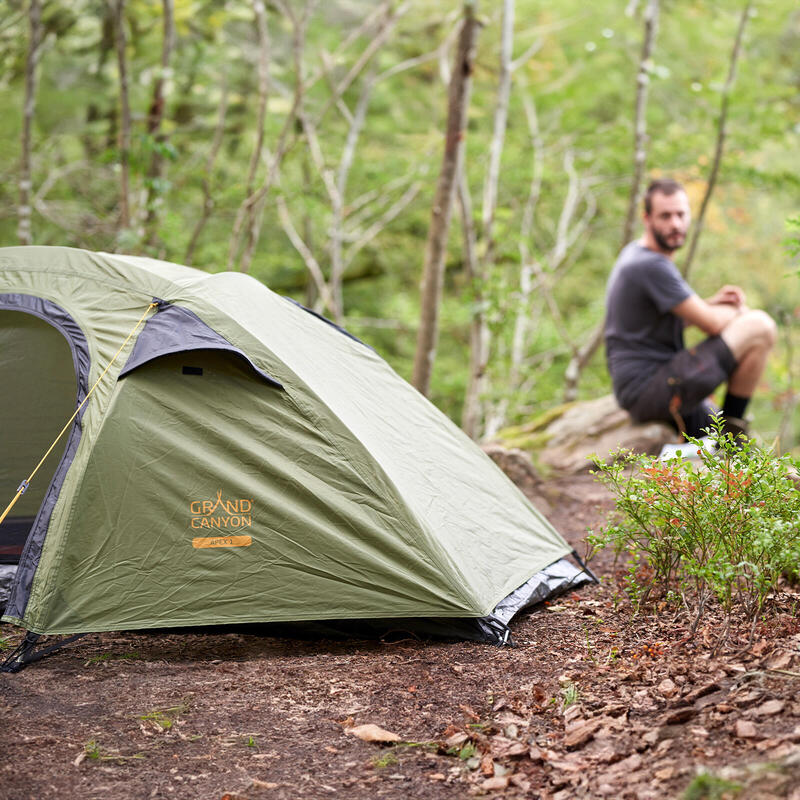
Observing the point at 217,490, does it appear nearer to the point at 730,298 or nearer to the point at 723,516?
the point at 723,516

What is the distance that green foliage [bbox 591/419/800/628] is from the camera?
296cm

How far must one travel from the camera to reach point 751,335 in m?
6.79

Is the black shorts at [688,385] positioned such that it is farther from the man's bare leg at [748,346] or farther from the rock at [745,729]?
the rock at [745,729]

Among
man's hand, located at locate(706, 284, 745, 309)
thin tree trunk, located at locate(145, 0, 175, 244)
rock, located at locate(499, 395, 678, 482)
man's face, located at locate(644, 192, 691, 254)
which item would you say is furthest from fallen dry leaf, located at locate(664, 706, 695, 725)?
thin tree trunk, located at locate(145, 0, 175, 244)

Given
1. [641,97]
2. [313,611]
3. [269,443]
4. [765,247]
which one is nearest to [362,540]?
[313,611]

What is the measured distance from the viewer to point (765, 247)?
53.0 ft

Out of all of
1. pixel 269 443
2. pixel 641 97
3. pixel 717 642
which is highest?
pixel 641 97

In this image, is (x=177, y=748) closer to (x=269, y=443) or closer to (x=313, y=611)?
(x=313, y=611)

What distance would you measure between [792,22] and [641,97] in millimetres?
7459

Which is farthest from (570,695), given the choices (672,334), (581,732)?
(672,334)

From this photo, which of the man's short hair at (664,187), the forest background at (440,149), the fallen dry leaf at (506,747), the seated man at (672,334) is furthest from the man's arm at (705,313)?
the fallen dry leaf at (506,747)

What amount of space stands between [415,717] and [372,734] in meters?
0.20

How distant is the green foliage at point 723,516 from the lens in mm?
2957

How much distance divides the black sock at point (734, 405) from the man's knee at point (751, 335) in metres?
0.37
